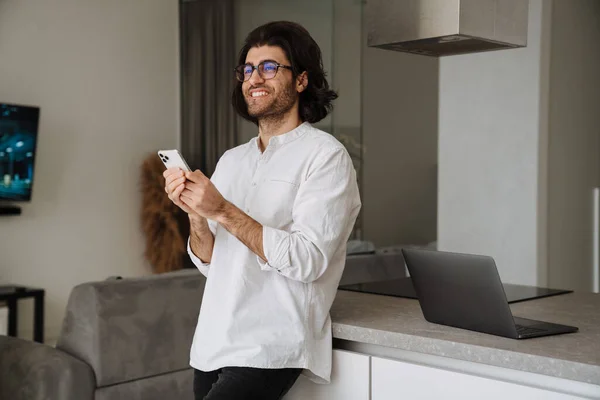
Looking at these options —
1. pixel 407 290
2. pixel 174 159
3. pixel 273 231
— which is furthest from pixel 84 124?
pixel 273 231

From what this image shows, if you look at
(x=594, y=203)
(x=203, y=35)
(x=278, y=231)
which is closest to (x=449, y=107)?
(x=594, y=203)

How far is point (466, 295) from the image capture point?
1776 millimetres

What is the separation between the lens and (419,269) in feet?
6.16

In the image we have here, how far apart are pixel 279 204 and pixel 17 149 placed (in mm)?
4031

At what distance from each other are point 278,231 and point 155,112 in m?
5.03

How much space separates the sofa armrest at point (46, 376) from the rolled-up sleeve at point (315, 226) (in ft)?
4.59

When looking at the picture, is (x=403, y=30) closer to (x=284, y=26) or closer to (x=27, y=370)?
(x=284, y=26)

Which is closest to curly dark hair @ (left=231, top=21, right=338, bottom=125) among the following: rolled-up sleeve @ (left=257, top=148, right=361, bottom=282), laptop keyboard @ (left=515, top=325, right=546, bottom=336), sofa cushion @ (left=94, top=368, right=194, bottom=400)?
rolled-up sleeve @ (left=257, top=148, right=361, bottom=282)

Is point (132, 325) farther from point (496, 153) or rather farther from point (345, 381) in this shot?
point (496, 153)

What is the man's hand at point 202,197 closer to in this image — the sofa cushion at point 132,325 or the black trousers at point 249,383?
the black trousers at point 249,383

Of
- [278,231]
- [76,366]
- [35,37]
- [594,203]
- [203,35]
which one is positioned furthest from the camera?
[203,35]

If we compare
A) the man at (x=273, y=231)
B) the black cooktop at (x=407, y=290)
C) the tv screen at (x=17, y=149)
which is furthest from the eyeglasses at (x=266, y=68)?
the tv screen at (x=17, y=149)

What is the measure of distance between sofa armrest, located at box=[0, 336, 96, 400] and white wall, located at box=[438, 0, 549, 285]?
192cm

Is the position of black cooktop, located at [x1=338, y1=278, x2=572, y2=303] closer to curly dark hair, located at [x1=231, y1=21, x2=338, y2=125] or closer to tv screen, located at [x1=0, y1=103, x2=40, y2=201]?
curly dark hair, located at [x1=231, y1=21, x2=338, y2=125]
